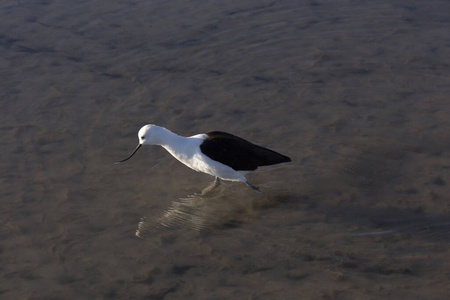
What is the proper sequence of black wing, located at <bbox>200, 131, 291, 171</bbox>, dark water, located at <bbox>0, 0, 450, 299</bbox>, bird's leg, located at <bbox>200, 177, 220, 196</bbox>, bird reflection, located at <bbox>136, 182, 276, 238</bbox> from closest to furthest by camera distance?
dark water, located at <bbox>0, 0, 450, 299</bbox> → bird reflection, located at <bbox>136, 182, 276, 238</bbox> → black wing, located at <bbox>200, 131, 291, 171</bbox> → bird's leg, located at <bbox>200, 177, 220, 196</bbox>

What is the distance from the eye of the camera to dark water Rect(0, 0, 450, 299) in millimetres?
5090

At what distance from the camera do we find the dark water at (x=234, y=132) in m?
5.09

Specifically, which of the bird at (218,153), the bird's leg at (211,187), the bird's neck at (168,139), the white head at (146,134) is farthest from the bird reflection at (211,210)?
the white head at (146,134)

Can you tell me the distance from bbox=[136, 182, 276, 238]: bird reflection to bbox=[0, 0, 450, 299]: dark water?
0.02 metres

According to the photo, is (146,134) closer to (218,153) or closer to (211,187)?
(218,153)

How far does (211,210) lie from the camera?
6.13m

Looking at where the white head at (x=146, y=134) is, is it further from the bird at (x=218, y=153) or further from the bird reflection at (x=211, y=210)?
the bird reflection at (x=211, y=210)

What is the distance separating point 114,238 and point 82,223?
1.46 feet

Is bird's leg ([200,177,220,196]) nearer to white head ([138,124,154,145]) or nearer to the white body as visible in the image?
the white body

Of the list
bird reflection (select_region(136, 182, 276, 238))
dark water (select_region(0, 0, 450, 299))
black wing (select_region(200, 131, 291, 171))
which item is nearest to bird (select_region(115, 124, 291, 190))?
black wing (select_region(200, 131, 291, 171))

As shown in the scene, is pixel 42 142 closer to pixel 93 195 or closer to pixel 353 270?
pixel 93 195

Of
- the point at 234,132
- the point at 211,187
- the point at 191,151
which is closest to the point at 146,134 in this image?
the point at 191,151

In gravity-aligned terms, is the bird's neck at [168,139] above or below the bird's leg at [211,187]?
above

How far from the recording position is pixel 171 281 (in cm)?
500
